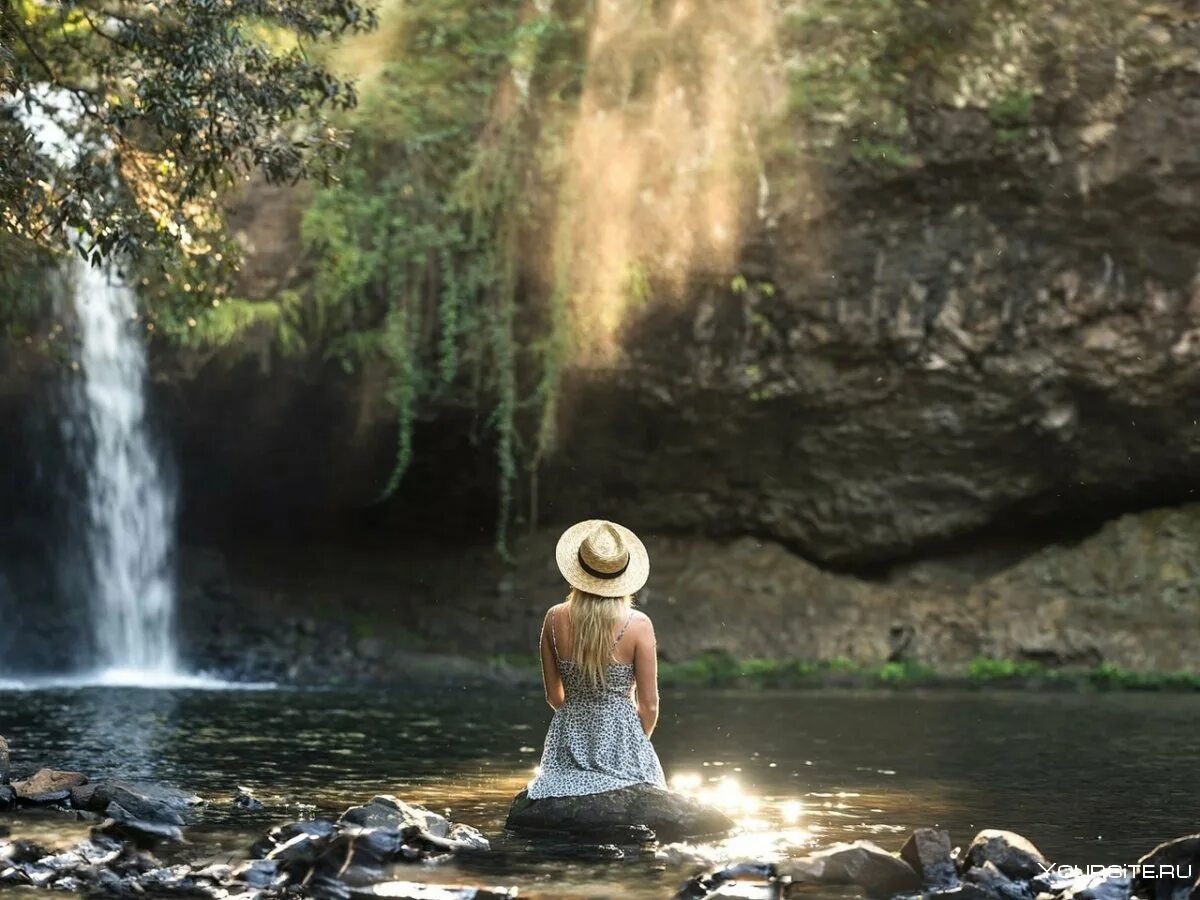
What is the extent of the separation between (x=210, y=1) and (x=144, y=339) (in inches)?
393

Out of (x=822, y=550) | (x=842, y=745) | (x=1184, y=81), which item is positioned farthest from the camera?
(x=822, y=550)

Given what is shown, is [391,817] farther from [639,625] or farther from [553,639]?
[639,625]

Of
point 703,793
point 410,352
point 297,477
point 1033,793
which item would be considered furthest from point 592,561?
point 297,477

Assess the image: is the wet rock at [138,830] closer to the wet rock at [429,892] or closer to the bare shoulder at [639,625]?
the wet rock at [429,892]

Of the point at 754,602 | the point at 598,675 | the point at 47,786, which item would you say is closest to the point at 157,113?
the point at 47,786

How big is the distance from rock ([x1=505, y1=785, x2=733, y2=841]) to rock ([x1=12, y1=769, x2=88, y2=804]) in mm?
2879

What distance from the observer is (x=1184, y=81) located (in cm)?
1966

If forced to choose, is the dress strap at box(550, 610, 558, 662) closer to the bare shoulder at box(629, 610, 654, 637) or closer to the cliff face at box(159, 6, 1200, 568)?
the bare shoulder at box(629, 610, 654, 637)

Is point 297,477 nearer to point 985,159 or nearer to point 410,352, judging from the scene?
point 410,352

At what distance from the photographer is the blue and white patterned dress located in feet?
28.5

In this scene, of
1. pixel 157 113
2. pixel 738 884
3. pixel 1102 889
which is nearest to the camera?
pixel 1102 889

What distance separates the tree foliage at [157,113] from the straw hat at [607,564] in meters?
4.92

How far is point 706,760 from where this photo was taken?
12.4 meters

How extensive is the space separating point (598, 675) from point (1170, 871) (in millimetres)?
3125
